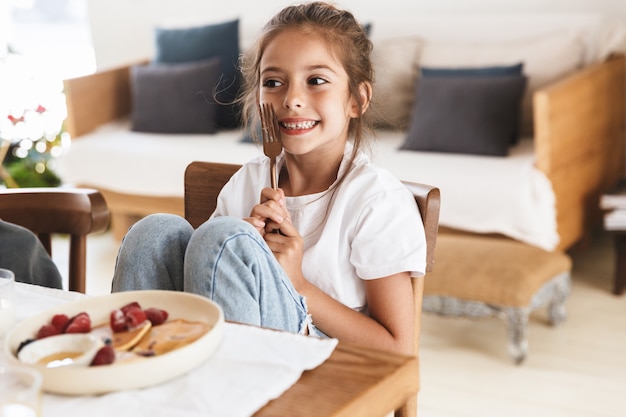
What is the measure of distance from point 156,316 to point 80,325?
0.24 ft

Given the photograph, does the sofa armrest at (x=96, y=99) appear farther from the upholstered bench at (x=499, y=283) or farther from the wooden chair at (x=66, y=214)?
the wooden chair at (x=66, y=214)

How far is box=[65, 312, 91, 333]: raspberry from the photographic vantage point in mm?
881

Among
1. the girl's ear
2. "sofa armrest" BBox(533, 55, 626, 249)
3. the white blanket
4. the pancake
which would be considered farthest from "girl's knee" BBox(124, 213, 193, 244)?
"sofa armrest" BBox(533, 55, 626, 249)

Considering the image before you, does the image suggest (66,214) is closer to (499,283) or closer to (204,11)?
(499,283)

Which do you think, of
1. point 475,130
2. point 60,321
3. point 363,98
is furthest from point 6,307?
point 475,130

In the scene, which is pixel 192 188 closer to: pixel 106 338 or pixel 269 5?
pixel 106 338

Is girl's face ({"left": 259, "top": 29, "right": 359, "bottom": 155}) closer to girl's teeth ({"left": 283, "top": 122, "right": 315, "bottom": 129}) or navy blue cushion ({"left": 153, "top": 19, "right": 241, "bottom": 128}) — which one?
girl's teeth ({"left": 283, "top": 122, "right": 315, "bottom": 129})

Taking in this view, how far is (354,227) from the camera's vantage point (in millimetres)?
1354

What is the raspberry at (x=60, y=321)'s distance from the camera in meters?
0.89

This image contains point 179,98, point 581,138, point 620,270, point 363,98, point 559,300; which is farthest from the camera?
point 179,98

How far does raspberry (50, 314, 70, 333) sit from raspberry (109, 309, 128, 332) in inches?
1.9

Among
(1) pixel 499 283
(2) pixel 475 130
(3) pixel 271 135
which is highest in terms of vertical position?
(3) pixel 271 135

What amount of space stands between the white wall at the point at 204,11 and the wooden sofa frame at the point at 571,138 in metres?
0.41

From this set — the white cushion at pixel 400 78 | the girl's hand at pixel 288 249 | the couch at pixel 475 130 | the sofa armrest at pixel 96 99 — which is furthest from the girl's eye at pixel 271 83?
the sofa armrest at pixel 96 99
